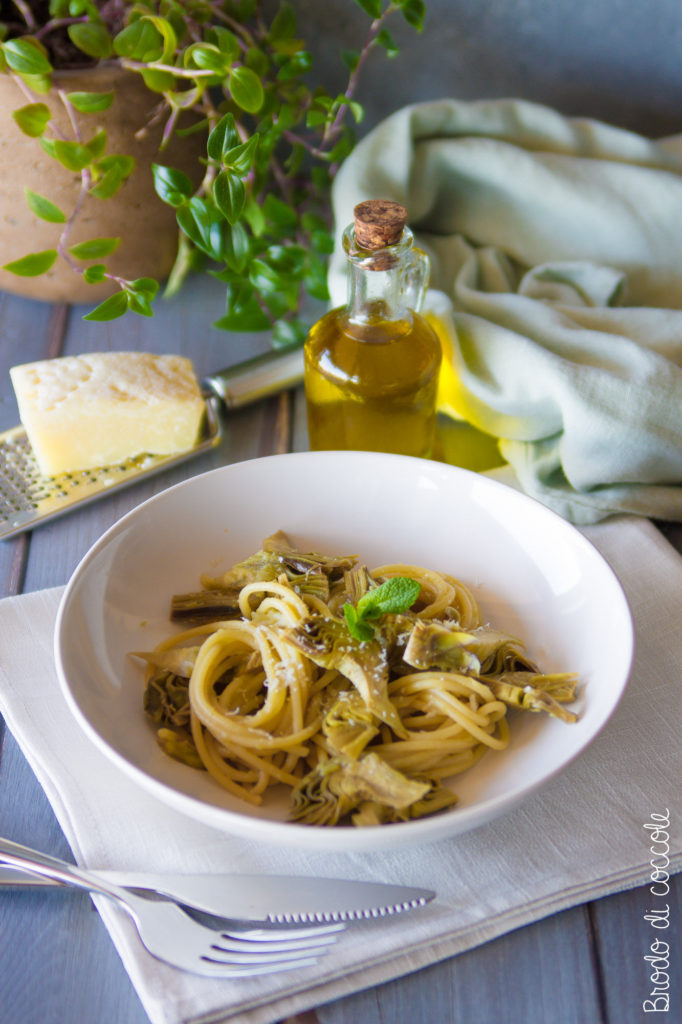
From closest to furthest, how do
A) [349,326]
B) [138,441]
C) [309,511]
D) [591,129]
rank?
[309,511] → [349,326] → [138,441] → [591,129]

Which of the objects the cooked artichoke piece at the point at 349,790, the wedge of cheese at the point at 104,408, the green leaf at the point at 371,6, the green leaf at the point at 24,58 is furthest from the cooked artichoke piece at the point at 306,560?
the green leaf at the point at 371,6

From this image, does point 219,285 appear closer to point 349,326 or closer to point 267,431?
point 267,431

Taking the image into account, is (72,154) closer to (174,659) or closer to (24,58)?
(24,58)

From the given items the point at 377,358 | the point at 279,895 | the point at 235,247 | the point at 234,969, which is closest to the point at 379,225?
the point at 377,358

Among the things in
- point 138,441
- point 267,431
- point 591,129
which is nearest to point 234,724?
point 138,441

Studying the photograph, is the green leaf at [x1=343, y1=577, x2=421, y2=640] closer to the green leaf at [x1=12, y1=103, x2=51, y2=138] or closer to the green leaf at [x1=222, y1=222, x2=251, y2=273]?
the green leaf at [x1=222, y1=222, x2=251, y2=273]

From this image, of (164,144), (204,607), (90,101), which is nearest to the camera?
(204,607)
